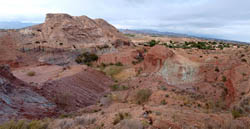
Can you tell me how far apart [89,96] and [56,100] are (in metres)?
2.95

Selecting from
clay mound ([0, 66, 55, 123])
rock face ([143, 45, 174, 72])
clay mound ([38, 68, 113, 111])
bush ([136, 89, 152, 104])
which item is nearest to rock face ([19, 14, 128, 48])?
clay mound ([38, 68, 113, 111])

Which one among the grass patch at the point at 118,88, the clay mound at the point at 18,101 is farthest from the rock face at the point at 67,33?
the clay mound at the point at 18,101

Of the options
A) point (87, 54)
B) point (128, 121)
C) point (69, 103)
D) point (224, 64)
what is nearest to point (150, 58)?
point (224, 64)

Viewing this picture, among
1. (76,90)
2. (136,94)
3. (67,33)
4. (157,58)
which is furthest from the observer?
(67,33)

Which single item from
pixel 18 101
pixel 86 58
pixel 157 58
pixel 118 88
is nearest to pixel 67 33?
pixel 86 58

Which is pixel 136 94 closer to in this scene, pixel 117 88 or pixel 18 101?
pixel 117 88

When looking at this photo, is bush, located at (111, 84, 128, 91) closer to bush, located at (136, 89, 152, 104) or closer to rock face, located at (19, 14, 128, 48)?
bush, located at (136, 89, 152, 104)

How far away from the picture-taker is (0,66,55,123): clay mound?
777 centimetres

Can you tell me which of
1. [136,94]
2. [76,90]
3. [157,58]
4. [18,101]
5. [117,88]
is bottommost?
[117,88]

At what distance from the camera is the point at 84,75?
16.2m

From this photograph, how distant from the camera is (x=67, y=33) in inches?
1230

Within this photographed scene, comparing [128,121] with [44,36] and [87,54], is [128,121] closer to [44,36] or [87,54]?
[87,54]

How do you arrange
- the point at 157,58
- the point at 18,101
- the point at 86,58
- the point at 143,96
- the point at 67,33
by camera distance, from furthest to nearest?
the point at 67,33 < the point at 86,58 < the point at 157,58 < the point at 143,96 < the point at 18,101

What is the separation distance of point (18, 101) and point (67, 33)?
2423 cm
